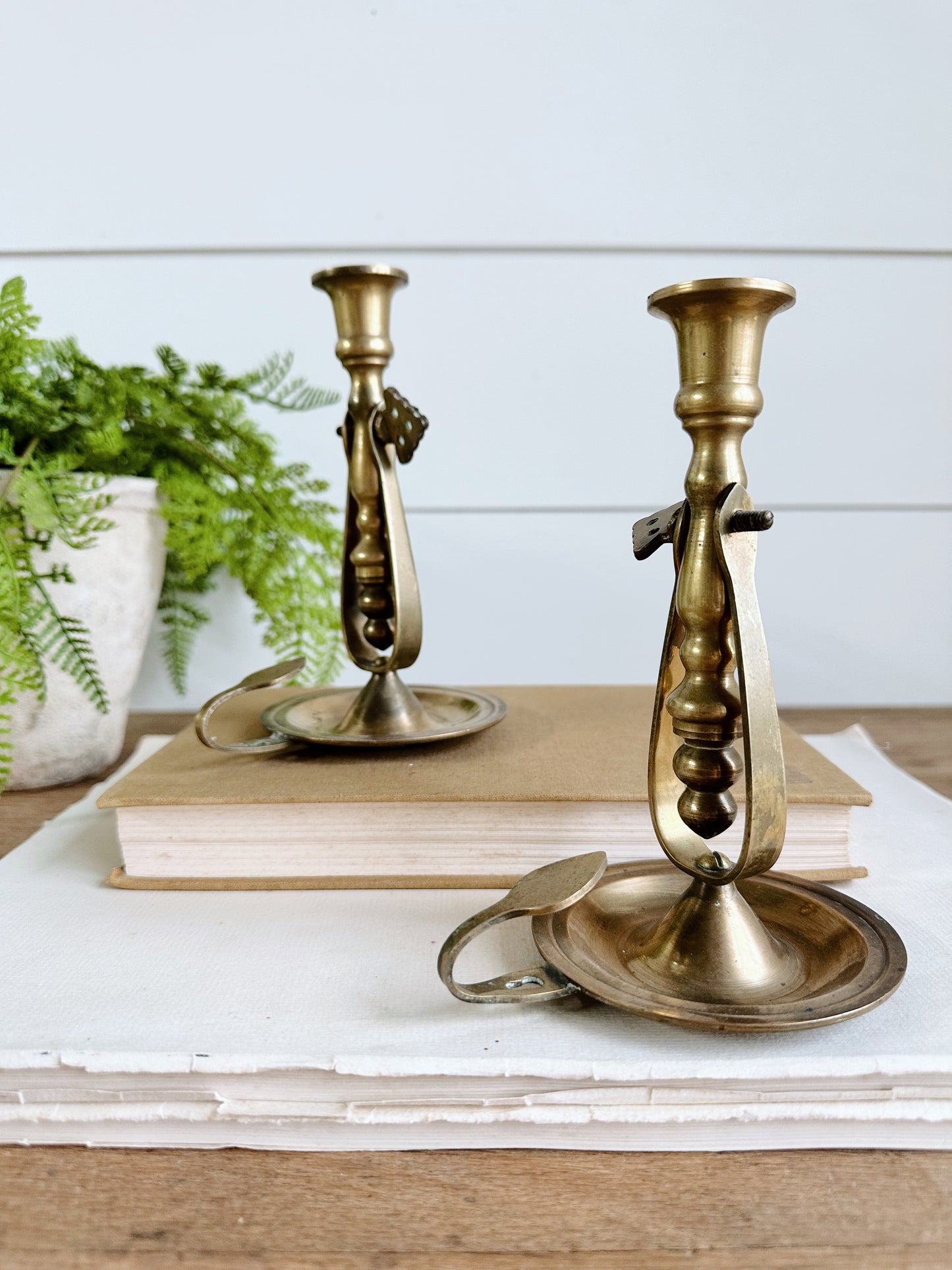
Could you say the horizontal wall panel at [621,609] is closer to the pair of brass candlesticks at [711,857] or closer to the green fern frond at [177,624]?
the green fern frond at [177,624]

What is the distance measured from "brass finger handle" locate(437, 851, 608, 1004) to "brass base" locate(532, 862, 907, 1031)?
1cm

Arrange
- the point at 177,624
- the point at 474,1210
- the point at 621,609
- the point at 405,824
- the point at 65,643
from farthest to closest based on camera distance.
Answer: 1. the point at 621,609
2. the point at 177,624
3. the point at 65,643
4. the point at 405,824
5. the point at 474,1210

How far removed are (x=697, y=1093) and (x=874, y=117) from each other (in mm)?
855

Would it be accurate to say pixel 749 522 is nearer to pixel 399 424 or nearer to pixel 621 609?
pixel 399 424

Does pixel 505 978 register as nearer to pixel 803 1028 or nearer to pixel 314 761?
pixel 803 1028

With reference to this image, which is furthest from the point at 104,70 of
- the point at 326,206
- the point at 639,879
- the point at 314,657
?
the point at 639,879

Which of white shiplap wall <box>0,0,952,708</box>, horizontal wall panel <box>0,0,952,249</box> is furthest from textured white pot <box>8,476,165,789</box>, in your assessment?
horizontal wall panel <box>0,0,952,249</box>

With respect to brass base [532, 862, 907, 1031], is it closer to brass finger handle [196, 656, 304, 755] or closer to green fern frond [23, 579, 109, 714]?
brass finger handle [196, 656, 304, 755]

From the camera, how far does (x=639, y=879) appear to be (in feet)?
1.34

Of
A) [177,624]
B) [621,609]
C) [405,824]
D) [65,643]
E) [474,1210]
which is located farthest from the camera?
[621,609]

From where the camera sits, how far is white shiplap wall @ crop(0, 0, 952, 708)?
83cm

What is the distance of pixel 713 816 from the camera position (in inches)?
13.8

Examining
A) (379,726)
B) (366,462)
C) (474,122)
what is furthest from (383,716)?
(474,122)

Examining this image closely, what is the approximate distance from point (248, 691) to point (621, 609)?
47 centimetres
